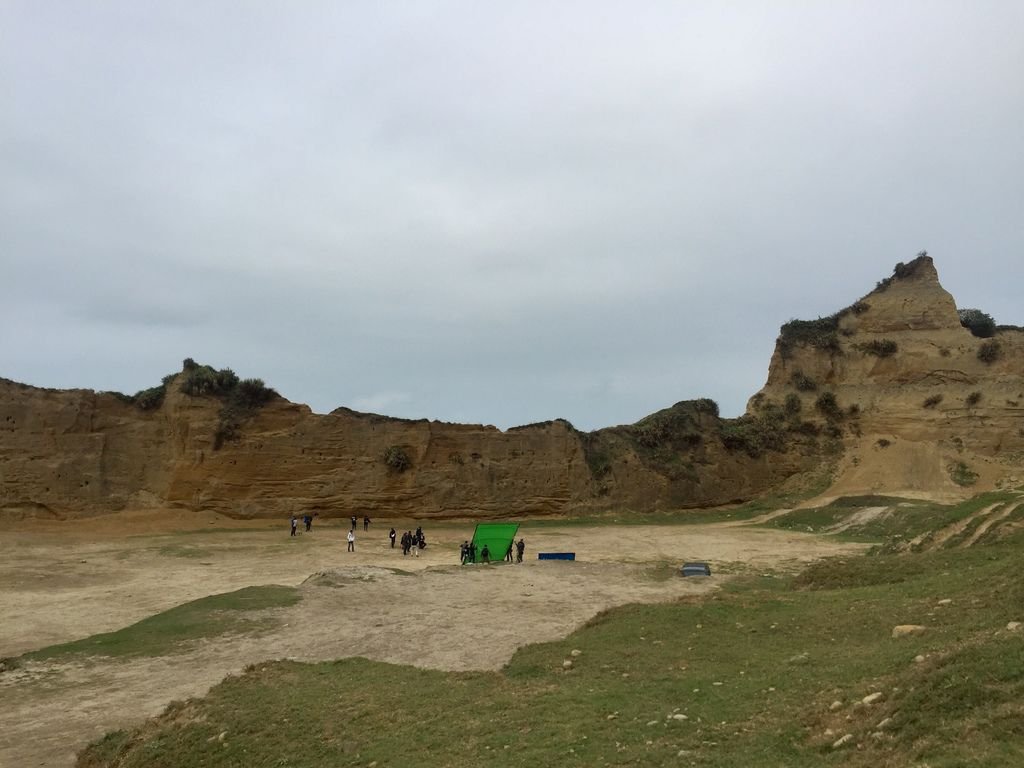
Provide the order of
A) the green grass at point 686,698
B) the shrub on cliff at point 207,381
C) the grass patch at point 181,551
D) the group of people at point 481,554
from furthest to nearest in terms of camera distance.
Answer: the shrub on cliff at point 207,381 < the grass patch at point 181,551 < the group of people at point 481,554 < the green grass at point 686,698

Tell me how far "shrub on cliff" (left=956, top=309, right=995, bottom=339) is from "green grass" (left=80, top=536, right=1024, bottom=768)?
48686 mm

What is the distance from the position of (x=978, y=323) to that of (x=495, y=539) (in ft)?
156

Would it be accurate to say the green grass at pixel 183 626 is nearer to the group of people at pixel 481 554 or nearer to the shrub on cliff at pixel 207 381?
the group of people at pixel 481 554

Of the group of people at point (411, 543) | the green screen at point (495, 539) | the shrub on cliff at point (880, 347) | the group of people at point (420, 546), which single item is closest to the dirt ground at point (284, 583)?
the group of people at point (411, 543)

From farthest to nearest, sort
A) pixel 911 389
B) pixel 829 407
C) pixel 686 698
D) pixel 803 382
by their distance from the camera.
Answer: pixel 803 382 < pixel 829 407 < pixel 911 389 < pixel 686 698

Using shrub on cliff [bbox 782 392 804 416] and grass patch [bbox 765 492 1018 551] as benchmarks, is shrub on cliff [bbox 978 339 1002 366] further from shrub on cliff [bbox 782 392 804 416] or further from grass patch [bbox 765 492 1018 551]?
grass patch [bbox 765 492 1018 551]

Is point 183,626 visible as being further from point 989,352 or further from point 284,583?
point 989,352

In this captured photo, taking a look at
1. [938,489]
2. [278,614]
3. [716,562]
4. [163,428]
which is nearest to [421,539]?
[716,562]

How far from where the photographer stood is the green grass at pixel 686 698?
5.49m

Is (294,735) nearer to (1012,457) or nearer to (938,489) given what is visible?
(938,489)

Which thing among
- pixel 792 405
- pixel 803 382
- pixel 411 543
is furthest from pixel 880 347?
pixel 411 543

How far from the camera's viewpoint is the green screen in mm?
27859

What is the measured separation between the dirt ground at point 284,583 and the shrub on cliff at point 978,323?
3033 centimetres

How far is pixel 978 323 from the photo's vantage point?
55812 mm
